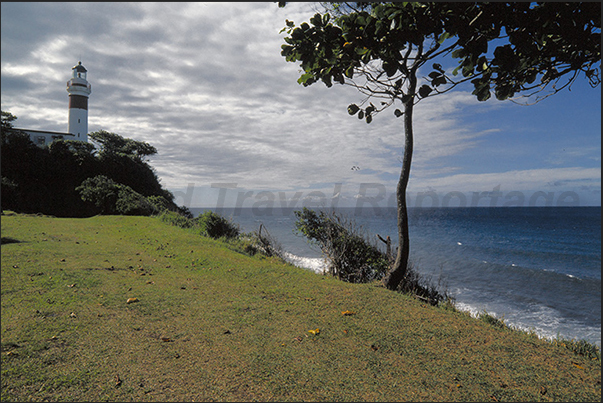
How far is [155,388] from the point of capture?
8.79 feet

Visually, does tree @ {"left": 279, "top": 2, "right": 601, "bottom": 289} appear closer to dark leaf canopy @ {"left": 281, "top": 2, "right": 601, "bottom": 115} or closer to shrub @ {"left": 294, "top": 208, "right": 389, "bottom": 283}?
dark leaf canopy @ {"left": 281, "top": 2, "right": 601, "bottom": 115}

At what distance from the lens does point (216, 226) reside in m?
13.3

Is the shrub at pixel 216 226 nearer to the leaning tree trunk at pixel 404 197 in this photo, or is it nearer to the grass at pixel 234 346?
the grass at pixel 234 346

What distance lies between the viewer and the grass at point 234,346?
2754 millimetres

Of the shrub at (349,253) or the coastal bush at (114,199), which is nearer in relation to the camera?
the shrub at (349,253)

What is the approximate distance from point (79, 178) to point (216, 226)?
62.7 ft

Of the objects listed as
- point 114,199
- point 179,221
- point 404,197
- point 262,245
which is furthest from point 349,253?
point 114,199

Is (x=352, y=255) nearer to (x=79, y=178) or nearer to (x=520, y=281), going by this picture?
(x=520, y=281)

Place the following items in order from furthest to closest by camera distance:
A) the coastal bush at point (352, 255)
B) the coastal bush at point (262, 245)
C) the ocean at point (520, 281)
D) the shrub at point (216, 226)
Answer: the shrub at point (216, 226)
the coastal bush at point (262, 245)
the ocean at point (520, 281)
the coastal bush at point (352, 255)

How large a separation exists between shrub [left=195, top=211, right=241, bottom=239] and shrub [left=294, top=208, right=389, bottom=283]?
542cm

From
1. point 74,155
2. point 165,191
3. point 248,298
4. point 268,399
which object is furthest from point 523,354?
point 165,191

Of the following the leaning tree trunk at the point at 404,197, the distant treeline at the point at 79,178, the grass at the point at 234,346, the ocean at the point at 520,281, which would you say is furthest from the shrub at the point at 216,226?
the leaning tree trunk at the point at 404,197

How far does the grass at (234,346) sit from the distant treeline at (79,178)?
35.5ft

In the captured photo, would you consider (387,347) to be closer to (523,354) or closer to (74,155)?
(523,354)
